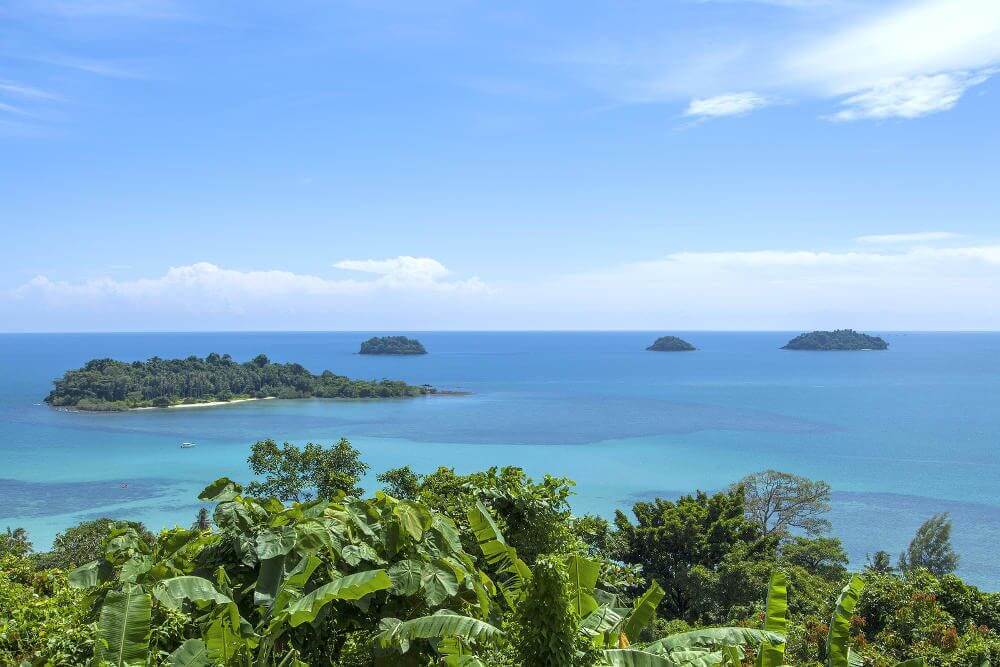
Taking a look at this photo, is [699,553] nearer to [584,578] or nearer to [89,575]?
[584,578]

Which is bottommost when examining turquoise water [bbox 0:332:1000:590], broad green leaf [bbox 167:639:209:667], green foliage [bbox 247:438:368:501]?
turquoise water [bbox 0:332:1000:590]

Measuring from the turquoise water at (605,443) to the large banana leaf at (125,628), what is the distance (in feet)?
122

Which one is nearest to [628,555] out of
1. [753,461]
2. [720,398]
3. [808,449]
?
[753,461]

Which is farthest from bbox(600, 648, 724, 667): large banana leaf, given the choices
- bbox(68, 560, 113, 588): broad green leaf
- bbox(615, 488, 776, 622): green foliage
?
bbox(615, 488, 776, 622): green foliage

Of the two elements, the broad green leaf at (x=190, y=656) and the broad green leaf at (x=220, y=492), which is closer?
the broad green leaf at (x=190, y=656)

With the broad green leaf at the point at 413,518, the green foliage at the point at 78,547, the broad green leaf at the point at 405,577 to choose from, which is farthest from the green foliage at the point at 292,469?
the broad green leaf at the point at 405,577

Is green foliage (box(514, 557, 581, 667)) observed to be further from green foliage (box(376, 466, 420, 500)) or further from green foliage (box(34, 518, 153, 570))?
green foliage (box(34, 518, 153, 570))

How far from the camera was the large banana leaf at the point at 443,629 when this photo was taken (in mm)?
5973

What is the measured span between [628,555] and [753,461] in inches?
1531

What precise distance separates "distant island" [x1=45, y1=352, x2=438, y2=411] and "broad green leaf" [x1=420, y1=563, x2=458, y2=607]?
318ft

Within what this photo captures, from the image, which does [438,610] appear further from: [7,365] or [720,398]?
[7,365]

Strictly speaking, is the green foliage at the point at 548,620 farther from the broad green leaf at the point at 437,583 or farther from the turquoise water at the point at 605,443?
the turquoise water at the point at 605,443

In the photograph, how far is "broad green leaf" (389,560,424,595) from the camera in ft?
21.6

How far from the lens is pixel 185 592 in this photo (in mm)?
6156
